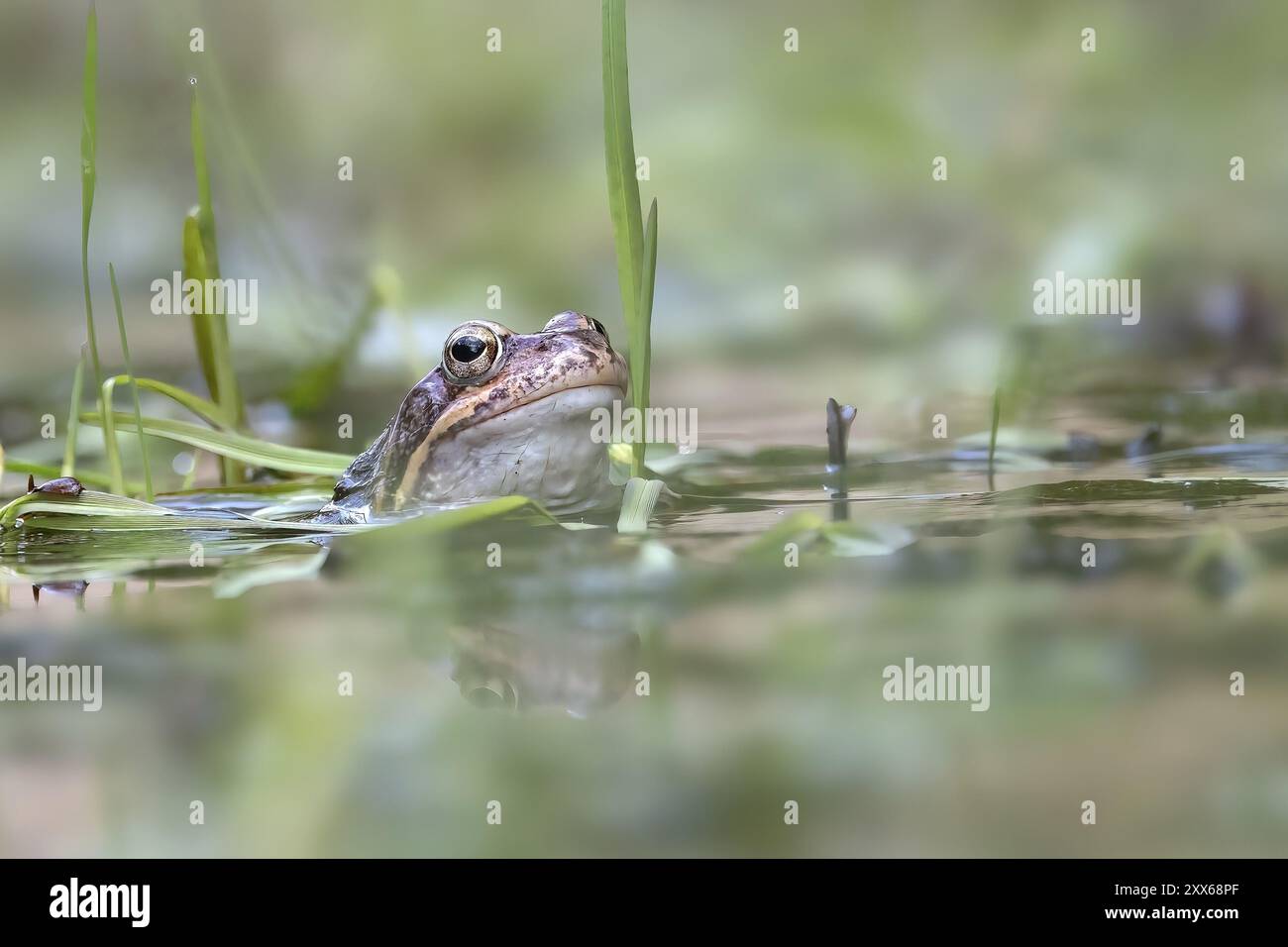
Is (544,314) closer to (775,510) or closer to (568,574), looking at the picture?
(775,510)

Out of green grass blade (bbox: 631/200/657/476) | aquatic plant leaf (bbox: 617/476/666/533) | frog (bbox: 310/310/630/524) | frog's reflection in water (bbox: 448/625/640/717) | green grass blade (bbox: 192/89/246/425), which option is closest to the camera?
frog's reflection in water (bbox: 448/625/640/717)

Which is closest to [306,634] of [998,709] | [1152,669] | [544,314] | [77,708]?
[77,708]

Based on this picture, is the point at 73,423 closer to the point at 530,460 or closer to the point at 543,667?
the point at 530,460

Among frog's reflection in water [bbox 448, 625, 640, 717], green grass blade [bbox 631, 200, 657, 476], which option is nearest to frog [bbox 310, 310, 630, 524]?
green grass blade [bbox 631, 200, 657, 476]

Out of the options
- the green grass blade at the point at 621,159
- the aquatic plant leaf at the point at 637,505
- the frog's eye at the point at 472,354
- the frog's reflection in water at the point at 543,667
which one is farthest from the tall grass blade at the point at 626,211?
the frog's reflection in water at the point at 543,667

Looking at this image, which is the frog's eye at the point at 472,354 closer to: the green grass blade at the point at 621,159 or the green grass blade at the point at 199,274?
the green grass blade at the point at 621,159

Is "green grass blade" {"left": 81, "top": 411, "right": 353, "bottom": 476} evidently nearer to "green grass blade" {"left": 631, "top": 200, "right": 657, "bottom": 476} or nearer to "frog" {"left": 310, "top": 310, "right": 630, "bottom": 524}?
"frog" {"left": 310, "top": 310, "right": 630, "bottom": 524}
